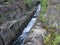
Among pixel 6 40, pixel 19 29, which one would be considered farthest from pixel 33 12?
pixel 6 40

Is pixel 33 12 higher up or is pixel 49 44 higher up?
pixel 49 44

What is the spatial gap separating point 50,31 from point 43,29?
1.62m

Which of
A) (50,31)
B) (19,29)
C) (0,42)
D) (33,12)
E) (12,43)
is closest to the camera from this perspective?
(50,31)

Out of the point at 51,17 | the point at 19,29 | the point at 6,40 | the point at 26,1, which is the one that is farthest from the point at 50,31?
the point at 26,1

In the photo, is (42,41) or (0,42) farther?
(0,42)

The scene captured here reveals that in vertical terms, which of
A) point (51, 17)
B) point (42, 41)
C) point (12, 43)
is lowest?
point (12, 43)

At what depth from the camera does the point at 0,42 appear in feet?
69.3

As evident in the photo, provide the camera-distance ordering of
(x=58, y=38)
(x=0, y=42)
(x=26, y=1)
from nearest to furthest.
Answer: (x=58, y=38), (x=0, y=42), (x=26, y=1)

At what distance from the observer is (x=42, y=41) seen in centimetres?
1625

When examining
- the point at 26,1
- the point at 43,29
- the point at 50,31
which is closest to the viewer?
the point at 50,31

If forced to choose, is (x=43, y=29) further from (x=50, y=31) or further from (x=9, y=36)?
(x=9, y=36)

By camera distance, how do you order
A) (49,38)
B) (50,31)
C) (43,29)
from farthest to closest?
(43,29) < (50,31) < (49,38)

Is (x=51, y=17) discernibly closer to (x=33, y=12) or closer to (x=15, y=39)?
(x=15, y=39)

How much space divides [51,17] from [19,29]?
10.1 m
